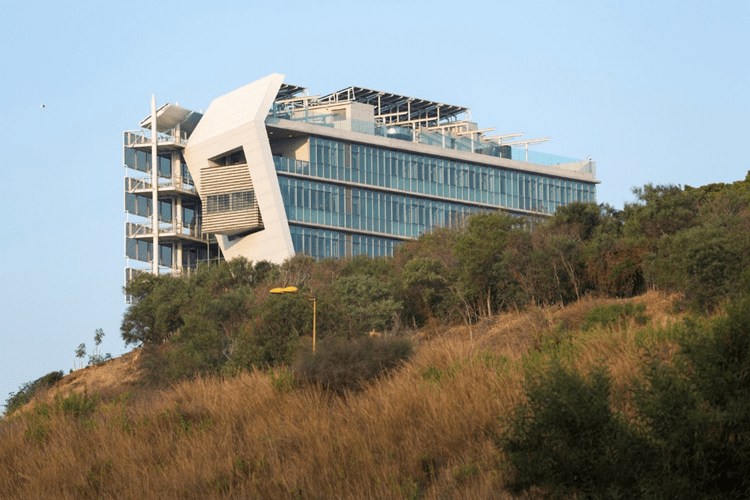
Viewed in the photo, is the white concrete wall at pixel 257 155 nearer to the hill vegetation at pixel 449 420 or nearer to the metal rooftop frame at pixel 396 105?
the metal rooftop frame at pixel 396 105

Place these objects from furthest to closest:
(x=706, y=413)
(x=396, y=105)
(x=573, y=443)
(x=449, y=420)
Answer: (x=396, y=105) → (x=449, y=420) → (x=573, y=443) → (x=706, y=413)

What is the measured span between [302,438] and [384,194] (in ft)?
232

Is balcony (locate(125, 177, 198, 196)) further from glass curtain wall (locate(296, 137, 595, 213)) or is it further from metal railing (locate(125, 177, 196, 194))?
glass curtain wall (locate(296, 137, 595, 213))

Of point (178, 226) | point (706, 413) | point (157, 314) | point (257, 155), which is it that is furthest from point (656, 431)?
point (178, 226)

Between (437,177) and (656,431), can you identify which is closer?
(656,431)

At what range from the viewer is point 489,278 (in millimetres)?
58594

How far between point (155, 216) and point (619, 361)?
77.3m

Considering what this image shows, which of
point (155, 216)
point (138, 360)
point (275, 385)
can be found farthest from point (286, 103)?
point (275, 385)

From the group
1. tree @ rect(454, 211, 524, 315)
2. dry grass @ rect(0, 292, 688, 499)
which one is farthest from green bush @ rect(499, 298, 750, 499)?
tree @ rect(454, 211, 524, 315)

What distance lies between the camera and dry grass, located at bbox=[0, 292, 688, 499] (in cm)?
1800

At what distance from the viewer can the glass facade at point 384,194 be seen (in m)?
84.9

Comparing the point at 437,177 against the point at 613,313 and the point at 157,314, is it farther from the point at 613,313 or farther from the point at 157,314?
the point at 613,313

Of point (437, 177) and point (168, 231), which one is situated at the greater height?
point (437, 177)

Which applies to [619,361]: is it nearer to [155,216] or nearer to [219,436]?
[219,436]
